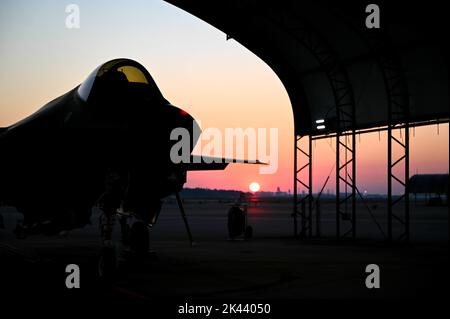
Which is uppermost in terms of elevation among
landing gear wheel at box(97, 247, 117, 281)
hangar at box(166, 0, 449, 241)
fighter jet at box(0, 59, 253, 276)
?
hangar at box(166, 0, 449, 241)

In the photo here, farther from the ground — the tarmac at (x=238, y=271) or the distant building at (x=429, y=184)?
the distant building at (x=429, y=184)

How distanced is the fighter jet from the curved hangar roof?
7.90 metres

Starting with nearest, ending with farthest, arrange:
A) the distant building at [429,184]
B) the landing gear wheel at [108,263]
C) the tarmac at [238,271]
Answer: the tarmac at [238,271]
the landing gear wheel at [108,263]
the distant building at [429,184]

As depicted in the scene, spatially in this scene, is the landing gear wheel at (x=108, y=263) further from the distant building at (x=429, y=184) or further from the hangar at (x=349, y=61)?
the distant building at (x=429, y=184)

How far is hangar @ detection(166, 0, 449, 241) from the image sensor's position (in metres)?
16.1

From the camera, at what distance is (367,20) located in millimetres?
15477

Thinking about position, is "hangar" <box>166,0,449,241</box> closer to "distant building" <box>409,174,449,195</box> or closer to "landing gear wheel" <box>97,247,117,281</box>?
"landing gear wheel" <box>97,247,117,281</box>

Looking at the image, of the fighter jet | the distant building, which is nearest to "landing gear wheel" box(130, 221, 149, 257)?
the fighter jet

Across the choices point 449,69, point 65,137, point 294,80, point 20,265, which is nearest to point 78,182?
point 65,137

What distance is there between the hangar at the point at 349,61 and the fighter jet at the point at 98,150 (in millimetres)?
7940

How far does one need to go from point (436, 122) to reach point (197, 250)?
8.18 metres

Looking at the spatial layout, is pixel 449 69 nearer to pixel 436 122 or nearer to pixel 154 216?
pixel 436 122

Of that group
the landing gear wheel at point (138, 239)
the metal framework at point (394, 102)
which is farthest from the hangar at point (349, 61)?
the landing gear wheel at point (138, 239)

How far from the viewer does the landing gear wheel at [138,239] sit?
12.8 metres
